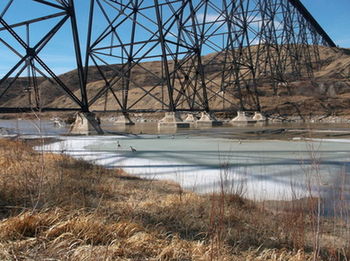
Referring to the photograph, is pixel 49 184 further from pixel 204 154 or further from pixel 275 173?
pixel 204 154

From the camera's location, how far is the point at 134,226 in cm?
212

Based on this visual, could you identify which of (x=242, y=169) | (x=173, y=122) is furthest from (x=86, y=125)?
(x=242, y=169)

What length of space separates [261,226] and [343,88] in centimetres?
3007

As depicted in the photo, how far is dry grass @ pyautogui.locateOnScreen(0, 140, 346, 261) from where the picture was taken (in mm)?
1718

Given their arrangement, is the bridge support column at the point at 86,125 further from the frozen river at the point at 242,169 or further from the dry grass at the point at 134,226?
the dry grass at the point at 134,226

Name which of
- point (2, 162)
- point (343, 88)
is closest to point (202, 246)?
point (2, 162)

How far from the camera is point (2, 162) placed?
12.9 feet

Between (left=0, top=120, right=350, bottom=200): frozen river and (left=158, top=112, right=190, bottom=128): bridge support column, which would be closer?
(left=0, top=120, right=350, bottom=200): frozen river

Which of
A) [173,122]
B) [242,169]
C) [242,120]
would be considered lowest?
[242,169]

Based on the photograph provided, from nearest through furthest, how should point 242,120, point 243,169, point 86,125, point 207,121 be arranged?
point 243,169 < point 86,125 < point 207,121 < point 242,120

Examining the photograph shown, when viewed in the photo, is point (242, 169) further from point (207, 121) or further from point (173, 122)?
point (207, 121)

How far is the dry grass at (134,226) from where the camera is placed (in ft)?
5.64

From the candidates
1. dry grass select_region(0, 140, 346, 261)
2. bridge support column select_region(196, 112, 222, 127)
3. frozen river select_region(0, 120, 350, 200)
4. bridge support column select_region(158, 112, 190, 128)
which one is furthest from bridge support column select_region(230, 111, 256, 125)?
dry grass select_region(0, 140, 346, 261)

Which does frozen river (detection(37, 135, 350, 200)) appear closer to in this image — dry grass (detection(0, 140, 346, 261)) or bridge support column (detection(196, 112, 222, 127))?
dry grass (detection(0, 140, 346, 261))
